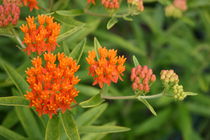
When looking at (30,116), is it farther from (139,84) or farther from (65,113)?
(139,84)

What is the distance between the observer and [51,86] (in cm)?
277

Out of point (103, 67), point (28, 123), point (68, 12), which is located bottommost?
point (28, 123)

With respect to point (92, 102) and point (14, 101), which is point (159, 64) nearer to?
point (92, 102)

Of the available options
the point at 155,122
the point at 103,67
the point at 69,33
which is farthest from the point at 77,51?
the point at 155,122

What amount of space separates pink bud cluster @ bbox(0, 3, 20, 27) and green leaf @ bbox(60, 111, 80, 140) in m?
0.93

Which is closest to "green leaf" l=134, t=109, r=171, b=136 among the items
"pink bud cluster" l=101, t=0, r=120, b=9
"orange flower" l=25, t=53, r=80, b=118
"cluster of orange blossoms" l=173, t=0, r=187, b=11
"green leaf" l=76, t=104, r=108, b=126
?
"cluster of orange blossoms" l=173, t=0, r=187, b=11

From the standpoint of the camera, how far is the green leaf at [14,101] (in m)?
2.73

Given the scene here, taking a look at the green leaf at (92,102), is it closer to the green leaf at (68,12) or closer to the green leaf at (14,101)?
the green leaf at (14,101)

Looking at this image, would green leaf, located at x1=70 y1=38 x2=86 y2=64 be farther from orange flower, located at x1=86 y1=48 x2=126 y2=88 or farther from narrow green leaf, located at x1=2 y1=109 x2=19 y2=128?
narrow green leaf, located at x1=2 y1=109 x2=19 y2=128

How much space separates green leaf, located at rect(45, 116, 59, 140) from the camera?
2785mm

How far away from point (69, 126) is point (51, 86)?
35 cm

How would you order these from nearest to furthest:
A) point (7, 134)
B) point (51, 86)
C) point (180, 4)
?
point (51, 86)
point (7, 134)
point (180, 4)

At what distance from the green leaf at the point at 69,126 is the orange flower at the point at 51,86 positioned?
10 centimetres

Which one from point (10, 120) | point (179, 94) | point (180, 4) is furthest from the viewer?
point (180, 4)
